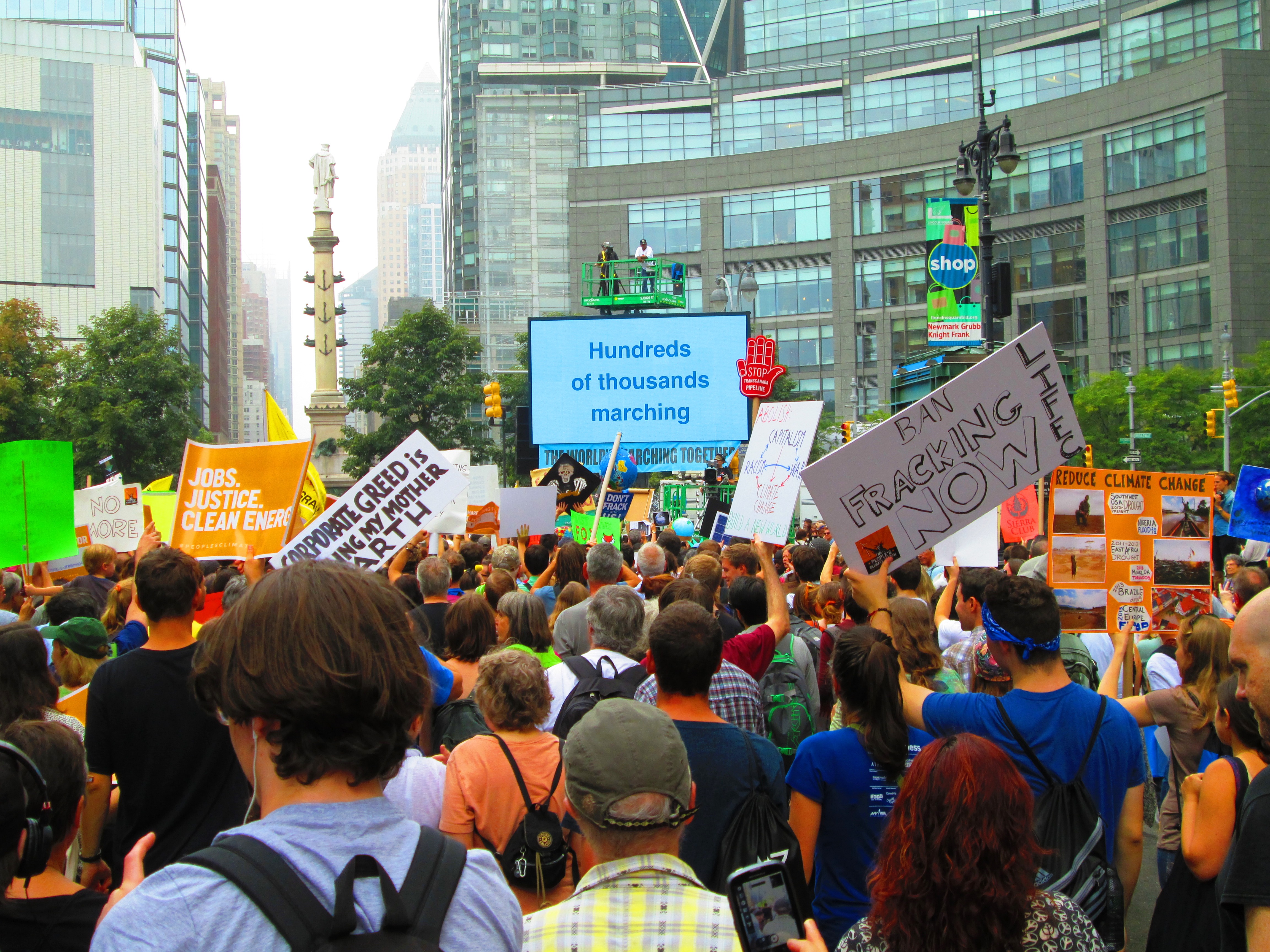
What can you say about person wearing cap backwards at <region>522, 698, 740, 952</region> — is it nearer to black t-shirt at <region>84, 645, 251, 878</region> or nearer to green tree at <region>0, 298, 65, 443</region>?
black t-shirt at <region>84, 645, 251, 878</region>

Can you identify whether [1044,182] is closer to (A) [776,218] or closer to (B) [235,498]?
(A) [776,218]

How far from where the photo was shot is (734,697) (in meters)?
4.50

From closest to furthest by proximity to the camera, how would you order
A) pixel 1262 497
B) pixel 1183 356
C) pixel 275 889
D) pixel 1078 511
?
pixel 275 889 < pixel 1078 511 < pixel 1262 497 < pixel 1183 356

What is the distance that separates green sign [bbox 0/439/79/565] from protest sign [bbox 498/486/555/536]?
16.5 feet

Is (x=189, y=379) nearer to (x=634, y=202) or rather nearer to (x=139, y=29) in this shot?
(x=634, y=202)

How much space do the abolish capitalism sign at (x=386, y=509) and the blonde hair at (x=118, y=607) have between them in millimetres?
1023

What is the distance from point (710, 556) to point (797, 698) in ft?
9.06

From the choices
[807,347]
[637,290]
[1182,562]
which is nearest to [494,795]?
[1182,562]

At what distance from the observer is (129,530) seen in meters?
12.3

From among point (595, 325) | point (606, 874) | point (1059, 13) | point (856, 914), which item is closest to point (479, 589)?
point (856, 914)

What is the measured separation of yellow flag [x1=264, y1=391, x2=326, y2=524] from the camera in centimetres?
979

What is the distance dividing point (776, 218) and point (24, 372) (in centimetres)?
4721

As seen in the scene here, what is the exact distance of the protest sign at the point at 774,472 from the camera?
25.6 ft

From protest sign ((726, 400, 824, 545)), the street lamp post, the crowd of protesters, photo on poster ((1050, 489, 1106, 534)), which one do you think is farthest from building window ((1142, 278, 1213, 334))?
photo on poster ((1050, 489, 1106, 534))
